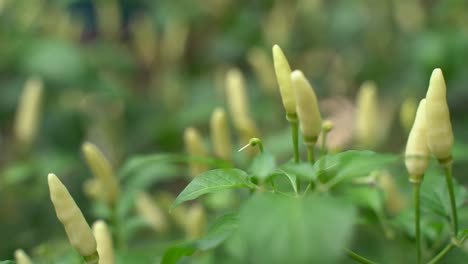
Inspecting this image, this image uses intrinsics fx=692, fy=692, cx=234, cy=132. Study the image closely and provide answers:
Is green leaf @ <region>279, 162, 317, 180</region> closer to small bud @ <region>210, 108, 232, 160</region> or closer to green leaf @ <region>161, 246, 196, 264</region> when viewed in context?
green leaf @ <region>161, 246, 196, 264</region>

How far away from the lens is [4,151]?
6.61 ft

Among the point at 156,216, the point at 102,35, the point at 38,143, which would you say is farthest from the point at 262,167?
the point at 102,35

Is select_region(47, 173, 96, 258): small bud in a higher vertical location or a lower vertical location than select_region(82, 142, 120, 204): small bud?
higher

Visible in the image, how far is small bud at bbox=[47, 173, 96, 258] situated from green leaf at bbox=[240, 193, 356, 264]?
0.58 ft

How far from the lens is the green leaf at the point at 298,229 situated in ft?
1.36

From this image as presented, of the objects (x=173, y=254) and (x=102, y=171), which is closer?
(x=173, y=254)

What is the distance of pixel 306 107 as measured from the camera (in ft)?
1.86

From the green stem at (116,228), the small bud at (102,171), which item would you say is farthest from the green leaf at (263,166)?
the green stem at (116,228)

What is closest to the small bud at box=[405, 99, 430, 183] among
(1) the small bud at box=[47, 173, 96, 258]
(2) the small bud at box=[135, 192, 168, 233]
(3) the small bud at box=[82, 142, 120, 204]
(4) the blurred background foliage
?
(1) the small bud at box=[47, 173, 96, 258]

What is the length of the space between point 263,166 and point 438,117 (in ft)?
0.49

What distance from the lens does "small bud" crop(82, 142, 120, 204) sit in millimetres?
835

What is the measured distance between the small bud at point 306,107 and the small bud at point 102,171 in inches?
13.1

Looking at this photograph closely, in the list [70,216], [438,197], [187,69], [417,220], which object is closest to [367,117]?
[438,197]

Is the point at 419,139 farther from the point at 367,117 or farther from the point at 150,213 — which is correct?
the point at 150,213
